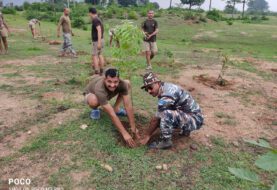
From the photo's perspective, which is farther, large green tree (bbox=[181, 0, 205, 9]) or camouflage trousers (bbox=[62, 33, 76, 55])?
large green tree (bbox=[181, 0, 205, 9])

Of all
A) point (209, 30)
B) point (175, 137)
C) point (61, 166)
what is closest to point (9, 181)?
point (61, 166)

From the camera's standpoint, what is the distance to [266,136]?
511 cm

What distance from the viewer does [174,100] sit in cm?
402

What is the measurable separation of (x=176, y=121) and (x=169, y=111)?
168mm

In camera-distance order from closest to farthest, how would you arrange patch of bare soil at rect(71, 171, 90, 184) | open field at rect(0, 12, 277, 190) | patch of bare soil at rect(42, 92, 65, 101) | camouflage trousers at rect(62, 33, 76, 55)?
patch of bare soil at rect(71, 171, 90, 184) < open field at rect(0, 12, 277, 190) < patch of bare soil at rect(42, 92, 65, 101) < camouflage trousers at rect(62, 33, 76, 55)

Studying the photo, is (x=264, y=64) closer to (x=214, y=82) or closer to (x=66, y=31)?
(x=214, y=82)

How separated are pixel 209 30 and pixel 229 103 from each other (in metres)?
18.1

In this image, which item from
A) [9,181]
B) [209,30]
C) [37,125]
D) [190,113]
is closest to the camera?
[9,181]

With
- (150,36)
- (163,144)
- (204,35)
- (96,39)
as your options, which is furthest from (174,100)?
(204,35)

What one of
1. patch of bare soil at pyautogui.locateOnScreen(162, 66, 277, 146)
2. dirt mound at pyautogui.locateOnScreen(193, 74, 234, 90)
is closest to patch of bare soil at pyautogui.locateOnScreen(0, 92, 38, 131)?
patch of bare soil at pyautogui.locateOnScreen(162, 66, 277, 146)

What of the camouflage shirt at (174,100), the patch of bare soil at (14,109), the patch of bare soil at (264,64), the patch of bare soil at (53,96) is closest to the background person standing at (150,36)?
the patch of bare soil at (53,96)

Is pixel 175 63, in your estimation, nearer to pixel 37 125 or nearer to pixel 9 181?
pixel 37 125

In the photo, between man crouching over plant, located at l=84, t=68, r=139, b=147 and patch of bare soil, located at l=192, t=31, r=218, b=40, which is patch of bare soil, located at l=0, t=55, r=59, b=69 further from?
patch of bare soil, located at l=192, t=31, r=218, b=40

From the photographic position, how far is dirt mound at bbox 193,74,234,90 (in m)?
7.52
